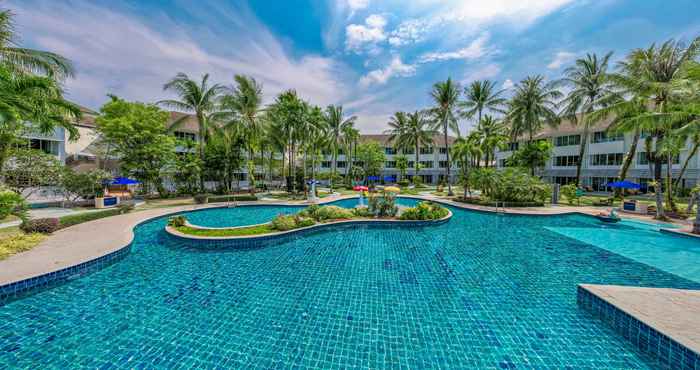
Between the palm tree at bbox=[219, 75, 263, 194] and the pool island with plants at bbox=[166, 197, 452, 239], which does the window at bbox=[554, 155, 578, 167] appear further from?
the palm tree at bbox=[219, 75, 263, 194]

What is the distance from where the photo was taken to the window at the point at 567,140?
31344 millimetres

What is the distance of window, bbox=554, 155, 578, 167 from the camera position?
31705mm

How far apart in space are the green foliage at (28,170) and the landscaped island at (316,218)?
11.0m

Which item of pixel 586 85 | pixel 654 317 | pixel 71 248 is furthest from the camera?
pixel 586 85

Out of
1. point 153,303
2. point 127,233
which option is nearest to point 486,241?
point 153,303

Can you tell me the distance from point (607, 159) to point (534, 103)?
37.4ft

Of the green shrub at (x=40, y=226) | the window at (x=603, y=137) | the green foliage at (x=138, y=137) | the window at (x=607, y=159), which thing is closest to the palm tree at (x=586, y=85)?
the window at (x=603, y=137)

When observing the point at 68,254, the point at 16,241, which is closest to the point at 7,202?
the point at 16,241

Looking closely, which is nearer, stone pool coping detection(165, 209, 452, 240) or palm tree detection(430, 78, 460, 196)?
stone pool coping detection(165, 209, 452, 240)

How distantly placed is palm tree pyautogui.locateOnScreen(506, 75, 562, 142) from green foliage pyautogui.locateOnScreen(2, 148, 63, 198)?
42.3 m

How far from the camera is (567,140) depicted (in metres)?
32.4

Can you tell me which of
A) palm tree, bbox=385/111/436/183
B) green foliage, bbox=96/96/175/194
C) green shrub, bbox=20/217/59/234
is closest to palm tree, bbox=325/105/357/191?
palm tree, bbox=385/111/436/183

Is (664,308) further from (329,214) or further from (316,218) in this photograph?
(316,218)

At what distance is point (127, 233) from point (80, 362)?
8.13 metres
